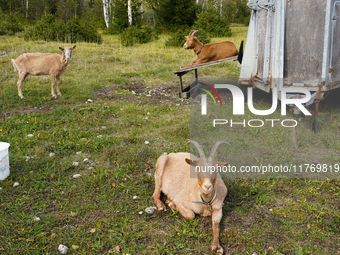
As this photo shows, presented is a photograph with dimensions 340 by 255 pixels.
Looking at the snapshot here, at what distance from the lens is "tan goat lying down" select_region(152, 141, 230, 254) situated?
3609mm

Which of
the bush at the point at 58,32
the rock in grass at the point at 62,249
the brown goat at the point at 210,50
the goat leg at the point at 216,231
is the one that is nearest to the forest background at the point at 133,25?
the bush at the point at 58,32

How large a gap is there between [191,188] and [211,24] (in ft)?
69.6

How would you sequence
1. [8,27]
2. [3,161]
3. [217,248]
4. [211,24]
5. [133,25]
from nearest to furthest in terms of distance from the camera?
[217,248] → [3,161] → [8,27] → [211,24] → [133,25]

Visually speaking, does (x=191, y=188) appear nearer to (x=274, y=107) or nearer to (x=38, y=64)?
(x=274, y=107)

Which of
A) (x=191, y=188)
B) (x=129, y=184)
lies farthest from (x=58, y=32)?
(x=191, y=188)

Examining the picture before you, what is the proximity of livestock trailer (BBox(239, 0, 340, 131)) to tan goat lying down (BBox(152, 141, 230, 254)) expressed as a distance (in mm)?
3796

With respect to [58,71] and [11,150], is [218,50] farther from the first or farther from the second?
[11,150]

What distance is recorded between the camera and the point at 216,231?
3662 millimetres

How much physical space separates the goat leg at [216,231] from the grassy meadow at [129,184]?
0.35 ft

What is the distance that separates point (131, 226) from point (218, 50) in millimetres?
7244

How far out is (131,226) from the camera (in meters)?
3.95

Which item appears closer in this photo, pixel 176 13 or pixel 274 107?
pixel 274 107

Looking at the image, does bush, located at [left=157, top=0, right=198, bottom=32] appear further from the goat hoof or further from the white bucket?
the goat hoof

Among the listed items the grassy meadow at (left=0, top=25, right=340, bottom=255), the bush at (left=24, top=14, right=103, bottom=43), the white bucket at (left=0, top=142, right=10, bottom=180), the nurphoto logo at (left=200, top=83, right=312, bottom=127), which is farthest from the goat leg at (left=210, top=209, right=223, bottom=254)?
the bush at (left=24, top=14, right=103, bottom=43)
